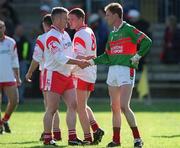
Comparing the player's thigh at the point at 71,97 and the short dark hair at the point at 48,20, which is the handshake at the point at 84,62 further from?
the short dark hair at the point at 48,20

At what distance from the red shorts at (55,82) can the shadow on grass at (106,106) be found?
9154mm

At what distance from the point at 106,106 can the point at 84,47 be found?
10526 mm

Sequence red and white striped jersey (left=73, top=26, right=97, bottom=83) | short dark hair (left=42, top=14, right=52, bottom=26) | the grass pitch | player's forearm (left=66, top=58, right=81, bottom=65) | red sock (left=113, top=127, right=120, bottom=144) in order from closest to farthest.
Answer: player's forearm (left=66, top=58, right=81, bottom=65), red sock (left=113, top=127, right=120, bottom=144), red and white striped jersey (left=73, top=26, right=97, bottom=83), the grass pitch, short dark hair (left=42, top=14, right=52, bottom=26)

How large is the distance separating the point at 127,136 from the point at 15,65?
309cm

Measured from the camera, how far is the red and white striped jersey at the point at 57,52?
14.1 metres

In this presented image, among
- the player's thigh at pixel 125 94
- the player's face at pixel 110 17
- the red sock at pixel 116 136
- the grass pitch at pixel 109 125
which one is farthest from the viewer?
the grass pitch at pixel 109 125

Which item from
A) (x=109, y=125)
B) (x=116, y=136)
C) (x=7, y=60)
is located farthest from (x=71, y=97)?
(x=109, y=125)

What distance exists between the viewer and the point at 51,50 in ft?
46.3

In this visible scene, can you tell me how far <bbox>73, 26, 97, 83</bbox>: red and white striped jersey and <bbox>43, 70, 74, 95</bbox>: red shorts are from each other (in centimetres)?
41

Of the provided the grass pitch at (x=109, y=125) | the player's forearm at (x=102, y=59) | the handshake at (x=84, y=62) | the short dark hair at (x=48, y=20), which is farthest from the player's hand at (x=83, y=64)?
the short dark hair at (x=48, y=20)

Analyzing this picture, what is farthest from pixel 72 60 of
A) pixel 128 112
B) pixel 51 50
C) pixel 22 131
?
pixel 22 131

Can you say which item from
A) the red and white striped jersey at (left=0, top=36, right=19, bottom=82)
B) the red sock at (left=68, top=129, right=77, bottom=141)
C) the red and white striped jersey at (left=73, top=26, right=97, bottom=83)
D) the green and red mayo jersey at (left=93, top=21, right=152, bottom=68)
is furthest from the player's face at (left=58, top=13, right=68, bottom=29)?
the red and white striped jersey at (left=0, top=36, right=19, bottom=82)

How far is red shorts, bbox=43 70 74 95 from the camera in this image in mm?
14234

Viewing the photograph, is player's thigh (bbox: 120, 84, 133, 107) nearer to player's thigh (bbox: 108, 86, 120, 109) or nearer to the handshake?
player's thigh (bbox: 108, 86, 120, 109)
